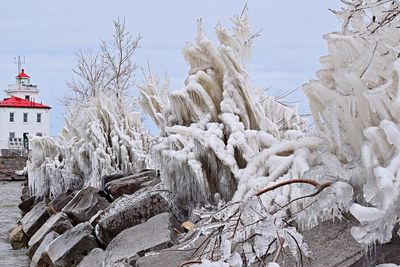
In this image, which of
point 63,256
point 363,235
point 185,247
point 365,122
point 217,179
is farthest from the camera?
point 63,256

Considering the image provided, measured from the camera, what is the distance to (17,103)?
6431cm

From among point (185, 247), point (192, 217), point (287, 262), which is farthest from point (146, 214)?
point (287, 262)

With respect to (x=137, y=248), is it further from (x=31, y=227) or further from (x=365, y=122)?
(x=31, y=227)

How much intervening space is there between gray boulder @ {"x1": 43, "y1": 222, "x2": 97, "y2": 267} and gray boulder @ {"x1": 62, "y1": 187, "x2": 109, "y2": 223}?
3.08ft

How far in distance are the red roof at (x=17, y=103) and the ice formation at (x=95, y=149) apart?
4939 centimetres

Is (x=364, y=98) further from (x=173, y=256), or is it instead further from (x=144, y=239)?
(x=144, y=239)

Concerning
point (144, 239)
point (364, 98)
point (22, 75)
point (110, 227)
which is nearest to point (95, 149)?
point (110, 227)

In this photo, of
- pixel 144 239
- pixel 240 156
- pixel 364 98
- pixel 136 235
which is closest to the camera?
pixel 364 98

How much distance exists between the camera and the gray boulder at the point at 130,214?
629 centimetres

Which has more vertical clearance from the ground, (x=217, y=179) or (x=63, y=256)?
(x=217, y=179)

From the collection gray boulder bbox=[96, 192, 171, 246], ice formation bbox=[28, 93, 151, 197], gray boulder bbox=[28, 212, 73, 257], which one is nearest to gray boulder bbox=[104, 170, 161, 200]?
gray boulder bbox=[28, 212, 73, 257]

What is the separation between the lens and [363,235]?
8.35ft

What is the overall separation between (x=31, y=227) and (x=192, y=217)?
623cm

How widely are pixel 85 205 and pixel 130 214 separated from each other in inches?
103
